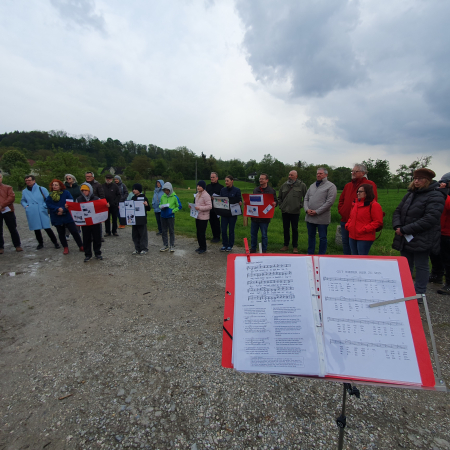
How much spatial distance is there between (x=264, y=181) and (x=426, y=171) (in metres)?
3.47

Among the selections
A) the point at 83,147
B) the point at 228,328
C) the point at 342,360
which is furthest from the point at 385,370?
the point at 83,147

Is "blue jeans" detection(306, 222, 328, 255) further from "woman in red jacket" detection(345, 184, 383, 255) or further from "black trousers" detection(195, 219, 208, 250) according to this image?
"black trousers" detection(195, 219, 208, 250)

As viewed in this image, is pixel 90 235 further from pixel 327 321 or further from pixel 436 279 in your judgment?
pixel 436 279

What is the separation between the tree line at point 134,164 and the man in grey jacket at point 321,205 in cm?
2353

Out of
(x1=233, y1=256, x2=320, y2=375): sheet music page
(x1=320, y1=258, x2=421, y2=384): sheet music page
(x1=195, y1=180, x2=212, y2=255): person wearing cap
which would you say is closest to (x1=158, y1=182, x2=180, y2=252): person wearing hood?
(x1=195, y1=180, x2=212, y2=255): person wearing cap

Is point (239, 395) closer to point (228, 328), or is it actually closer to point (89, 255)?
point (228, 328)

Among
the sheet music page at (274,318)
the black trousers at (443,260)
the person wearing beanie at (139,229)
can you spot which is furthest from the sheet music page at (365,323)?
the person wearing beanie at (139,229)

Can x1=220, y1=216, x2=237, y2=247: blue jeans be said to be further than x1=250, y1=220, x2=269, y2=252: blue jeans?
Yes

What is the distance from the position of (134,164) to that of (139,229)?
74886 millimetres

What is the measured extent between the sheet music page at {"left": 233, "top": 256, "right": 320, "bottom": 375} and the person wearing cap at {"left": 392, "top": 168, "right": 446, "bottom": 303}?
3206 mm

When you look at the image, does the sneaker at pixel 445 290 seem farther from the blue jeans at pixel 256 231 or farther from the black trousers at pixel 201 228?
the black trousers at pixel 201 228

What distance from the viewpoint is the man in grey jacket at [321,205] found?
18.6ft

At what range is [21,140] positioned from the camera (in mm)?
92875

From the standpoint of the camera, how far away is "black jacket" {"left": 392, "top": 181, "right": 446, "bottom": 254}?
3.72m
